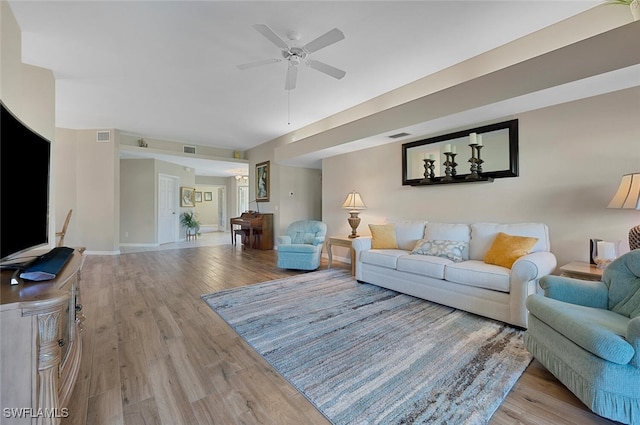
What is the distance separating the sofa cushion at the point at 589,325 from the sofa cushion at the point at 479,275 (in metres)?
0.59

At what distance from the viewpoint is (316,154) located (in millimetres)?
5176

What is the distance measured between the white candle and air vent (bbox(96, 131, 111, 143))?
27.5ft

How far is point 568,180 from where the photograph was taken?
2693mm

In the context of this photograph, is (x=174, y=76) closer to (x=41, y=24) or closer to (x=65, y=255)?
(x=41, y=24)

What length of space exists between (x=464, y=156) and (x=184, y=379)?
3.87 metres

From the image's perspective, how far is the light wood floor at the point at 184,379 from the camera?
4.55 feet

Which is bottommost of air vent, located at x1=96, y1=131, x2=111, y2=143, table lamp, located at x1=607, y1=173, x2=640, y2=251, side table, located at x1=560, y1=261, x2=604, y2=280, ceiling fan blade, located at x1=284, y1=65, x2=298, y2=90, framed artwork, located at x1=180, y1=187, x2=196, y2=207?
side table, located at x1=560, y1=261, x2=604, y2=280

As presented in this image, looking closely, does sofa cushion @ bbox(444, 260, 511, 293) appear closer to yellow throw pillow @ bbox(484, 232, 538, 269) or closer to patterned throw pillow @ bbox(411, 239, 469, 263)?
yellow throw pillow @ bbox(484, 232, 538, 269)

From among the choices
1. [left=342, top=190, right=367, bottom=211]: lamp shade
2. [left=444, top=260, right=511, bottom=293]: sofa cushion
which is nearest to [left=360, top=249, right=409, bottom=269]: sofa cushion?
[left=444, top=260, right=511, bottom=293]: sofa cushion

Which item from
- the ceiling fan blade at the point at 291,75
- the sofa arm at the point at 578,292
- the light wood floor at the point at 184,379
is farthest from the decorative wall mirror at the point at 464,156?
the light wood floor at the point at 184,379

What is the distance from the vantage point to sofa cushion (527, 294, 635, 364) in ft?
4.19

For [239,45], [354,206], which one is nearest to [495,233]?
[354,206]

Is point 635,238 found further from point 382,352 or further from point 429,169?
point 382,352

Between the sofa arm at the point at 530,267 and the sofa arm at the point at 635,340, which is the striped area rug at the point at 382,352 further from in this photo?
the sofa arm at the point at 635,340
